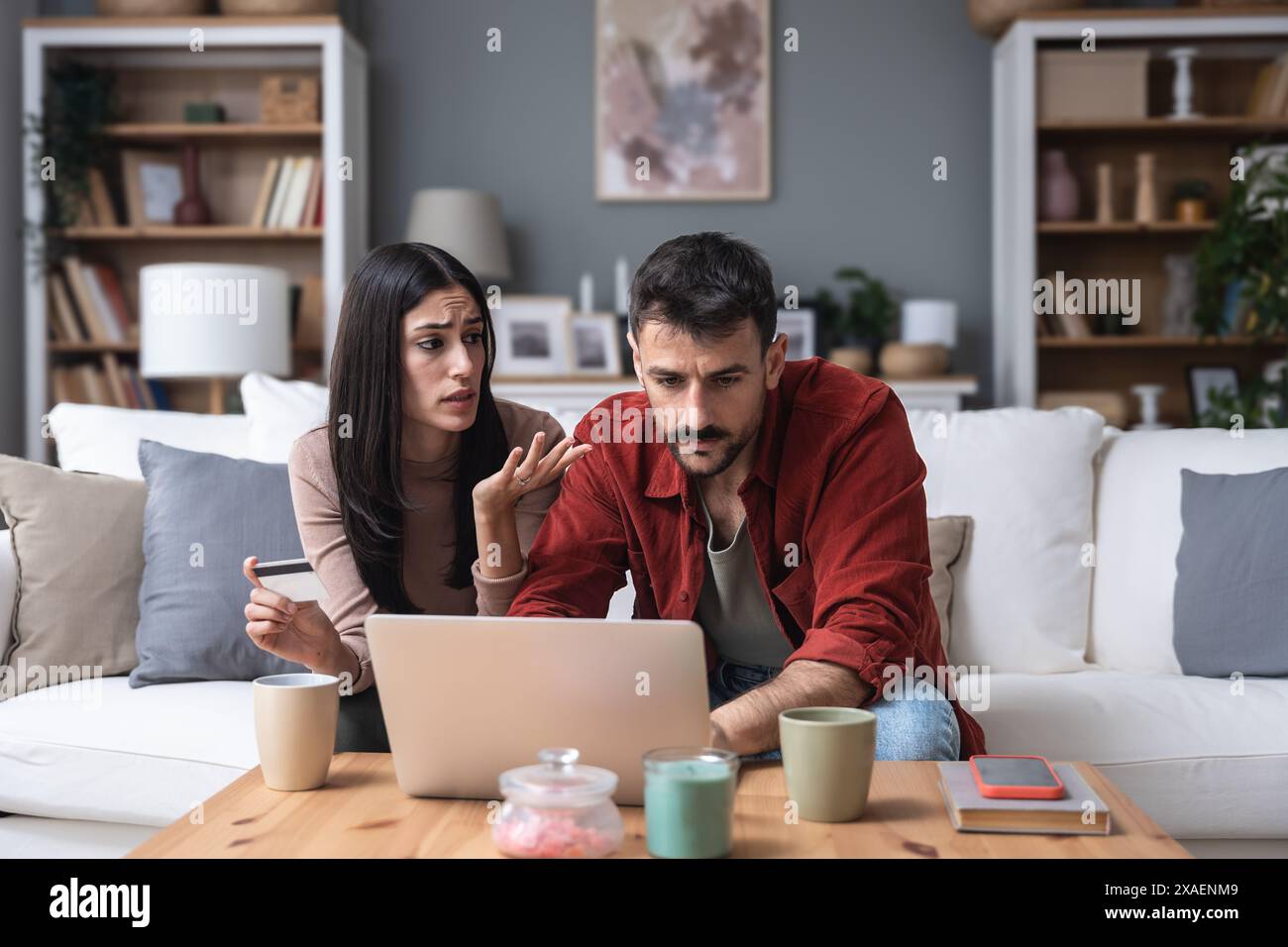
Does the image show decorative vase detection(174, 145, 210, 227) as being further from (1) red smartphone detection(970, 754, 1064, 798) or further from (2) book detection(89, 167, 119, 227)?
(1) red smartphone detection(970, 754, 1064, 798)

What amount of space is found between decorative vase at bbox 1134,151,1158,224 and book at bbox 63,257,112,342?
3391 millimetres

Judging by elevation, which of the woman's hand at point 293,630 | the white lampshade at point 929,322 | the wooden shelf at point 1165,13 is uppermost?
the wooden shelf at point 1165,13

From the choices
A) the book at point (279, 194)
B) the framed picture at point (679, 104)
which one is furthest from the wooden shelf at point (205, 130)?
the framed picture at point (679, 104)

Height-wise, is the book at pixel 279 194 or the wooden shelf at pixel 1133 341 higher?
the book at pixel 279 194

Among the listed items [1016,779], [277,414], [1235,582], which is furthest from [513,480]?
[1235,582]

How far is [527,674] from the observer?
1089 millimetres

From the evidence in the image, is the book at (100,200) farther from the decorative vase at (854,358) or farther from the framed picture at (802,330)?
the decorative vase at (854,358)

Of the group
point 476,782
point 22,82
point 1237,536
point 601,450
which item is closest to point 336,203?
point 22,82

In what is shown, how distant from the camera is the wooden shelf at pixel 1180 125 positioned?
13.1 feet

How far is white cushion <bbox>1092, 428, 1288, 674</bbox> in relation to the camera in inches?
87.6

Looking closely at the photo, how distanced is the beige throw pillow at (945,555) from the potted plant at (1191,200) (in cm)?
237

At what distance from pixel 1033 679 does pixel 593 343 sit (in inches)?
Result: 92.7

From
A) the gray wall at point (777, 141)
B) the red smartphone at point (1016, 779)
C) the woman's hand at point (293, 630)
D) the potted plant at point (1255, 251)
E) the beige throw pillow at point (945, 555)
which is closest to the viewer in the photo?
the red smartphone at point (1016, 779)
